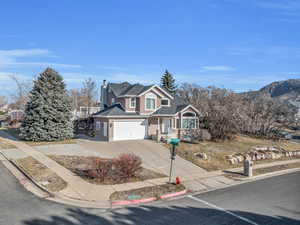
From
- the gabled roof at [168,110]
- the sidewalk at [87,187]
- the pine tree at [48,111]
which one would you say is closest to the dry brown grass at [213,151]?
the gabled roof at [168,110]

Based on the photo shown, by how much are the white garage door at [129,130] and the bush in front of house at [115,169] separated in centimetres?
1186

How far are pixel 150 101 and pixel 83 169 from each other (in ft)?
48.3

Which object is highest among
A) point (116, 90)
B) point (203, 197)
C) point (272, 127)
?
point (116, 90)

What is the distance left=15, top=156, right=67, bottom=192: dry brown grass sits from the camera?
1068 cm

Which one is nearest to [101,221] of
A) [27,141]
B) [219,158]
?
[219,158]

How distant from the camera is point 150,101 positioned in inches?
1054

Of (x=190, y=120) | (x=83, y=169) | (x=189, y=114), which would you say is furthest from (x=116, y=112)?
(x=83, y=169)

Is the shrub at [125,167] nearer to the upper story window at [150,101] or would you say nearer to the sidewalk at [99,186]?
the sidewalk at [99,186]

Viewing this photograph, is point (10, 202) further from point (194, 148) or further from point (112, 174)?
point (194, 148)

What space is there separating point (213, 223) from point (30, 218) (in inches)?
257

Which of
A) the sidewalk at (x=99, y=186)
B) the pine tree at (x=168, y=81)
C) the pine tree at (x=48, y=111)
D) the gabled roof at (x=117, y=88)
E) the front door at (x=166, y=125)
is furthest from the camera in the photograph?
the pine tree at (x=168, y=81)

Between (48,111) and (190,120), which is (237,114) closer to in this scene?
(190,120)

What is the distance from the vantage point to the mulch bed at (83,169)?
11641mm

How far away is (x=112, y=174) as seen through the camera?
11906 millimetres
